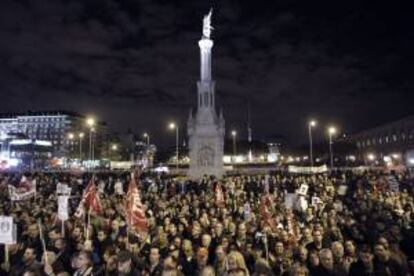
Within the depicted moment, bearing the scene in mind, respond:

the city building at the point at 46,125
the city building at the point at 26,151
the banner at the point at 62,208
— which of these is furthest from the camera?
the city building at the point at 46,125

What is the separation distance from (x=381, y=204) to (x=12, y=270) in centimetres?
1338

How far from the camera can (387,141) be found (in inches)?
3829

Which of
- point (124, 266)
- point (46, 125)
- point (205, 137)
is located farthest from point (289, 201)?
point (46, 125)

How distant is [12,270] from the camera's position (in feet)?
29.7

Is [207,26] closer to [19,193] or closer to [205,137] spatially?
[205,137]

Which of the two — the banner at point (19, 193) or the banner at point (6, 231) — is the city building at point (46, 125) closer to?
the banner at point (19, 193)

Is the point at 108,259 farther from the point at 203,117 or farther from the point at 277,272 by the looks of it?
the point at 203,117

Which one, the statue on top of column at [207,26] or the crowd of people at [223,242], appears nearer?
the crowd of people at [223,242]

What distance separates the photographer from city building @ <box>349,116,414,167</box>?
82.1m

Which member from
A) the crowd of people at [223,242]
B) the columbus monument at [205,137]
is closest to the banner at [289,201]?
the crowd of people at [223,242]

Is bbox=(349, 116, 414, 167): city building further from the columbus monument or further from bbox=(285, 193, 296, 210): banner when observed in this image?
bbox=(285, 193, 296, 210): banner

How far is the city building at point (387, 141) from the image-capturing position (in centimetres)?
8210

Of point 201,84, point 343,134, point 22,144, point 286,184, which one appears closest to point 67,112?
point 22,144

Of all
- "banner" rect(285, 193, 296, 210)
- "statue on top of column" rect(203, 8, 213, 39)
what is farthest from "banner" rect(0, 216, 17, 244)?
"statue on top of column" rect(203, 8, 213, 39)
